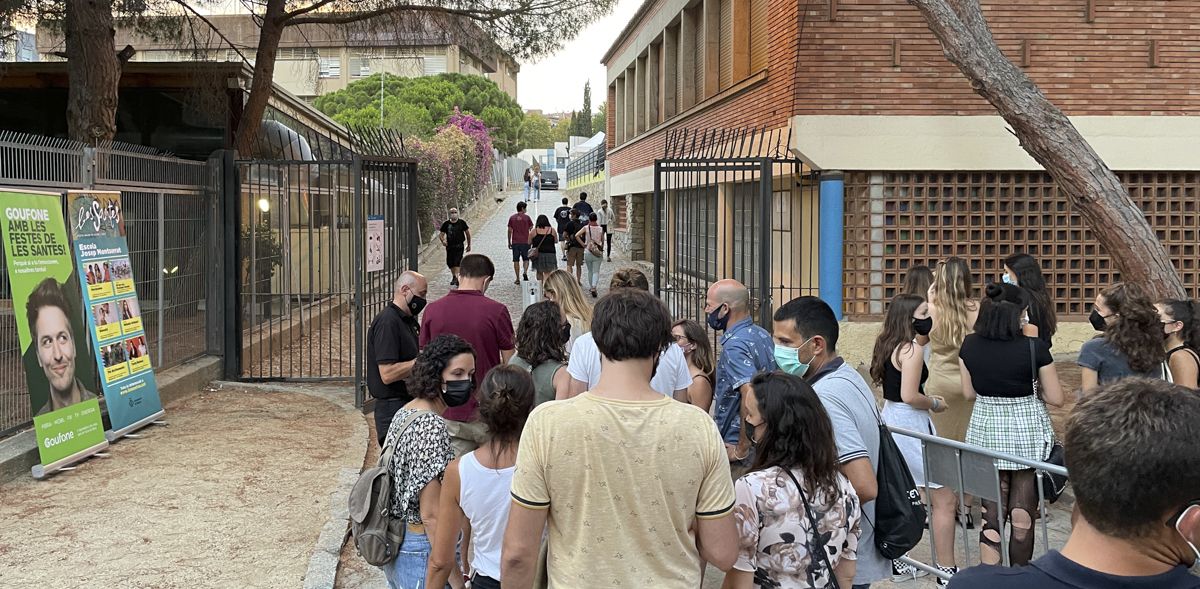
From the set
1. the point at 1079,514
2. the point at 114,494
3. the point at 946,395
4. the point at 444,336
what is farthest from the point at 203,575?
the point at 1079,514

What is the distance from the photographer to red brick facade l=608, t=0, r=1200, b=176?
1326 centimetres

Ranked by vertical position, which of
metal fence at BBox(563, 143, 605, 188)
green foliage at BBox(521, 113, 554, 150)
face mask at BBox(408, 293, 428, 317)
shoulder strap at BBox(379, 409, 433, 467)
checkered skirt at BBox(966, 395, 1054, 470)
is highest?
green foliage at BBox(521, 113, 554, 150)

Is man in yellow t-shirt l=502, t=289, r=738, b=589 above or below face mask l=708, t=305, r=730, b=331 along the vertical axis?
below

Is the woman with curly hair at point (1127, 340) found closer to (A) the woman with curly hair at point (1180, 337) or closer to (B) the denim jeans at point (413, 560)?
(A) the woman with curly hair at point (1180, 337)

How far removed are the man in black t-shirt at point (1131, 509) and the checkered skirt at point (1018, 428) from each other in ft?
12.7

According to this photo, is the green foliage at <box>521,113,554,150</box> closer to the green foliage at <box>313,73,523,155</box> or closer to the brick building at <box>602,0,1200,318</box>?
the green foliage at <box>313,73,523,155</box>

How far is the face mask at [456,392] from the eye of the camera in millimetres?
4309

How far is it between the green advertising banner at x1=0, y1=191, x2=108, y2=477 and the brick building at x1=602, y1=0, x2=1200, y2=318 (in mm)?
8352

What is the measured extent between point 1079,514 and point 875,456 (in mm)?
1992

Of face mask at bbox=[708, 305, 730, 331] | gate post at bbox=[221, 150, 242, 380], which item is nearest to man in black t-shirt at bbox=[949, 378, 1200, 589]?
face mask at bbox=[708, 305, 730, 331]

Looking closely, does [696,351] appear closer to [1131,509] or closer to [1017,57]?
[1131,509]

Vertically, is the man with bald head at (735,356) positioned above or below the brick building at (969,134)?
below

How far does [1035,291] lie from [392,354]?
157 inches

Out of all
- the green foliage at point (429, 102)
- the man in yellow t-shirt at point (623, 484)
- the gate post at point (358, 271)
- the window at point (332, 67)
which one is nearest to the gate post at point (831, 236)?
the gate post at point (358, 271)
